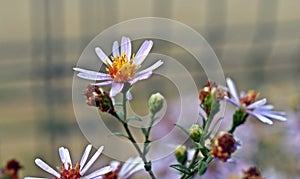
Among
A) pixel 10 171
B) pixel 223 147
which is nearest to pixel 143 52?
pixel 223 147

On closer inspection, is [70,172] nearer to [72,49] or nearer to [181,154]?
[181,154]

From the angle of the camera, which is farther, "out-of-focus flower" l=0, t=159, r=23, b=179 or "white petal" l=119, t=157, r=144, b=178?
"out-of-focus flower" l=0, t=159, r=23, b=179

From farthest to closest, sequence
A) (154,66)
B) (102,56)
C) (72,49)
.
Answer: (72,49), (102,56), (154,66)

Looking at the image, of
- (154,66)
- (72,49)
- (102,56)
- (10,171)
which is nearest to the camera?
(154,66)

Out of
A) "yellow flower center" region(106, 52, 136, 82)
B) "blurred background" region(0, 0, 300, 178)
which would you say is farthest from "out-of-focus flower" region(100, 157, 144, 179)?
"blurred background" region(0, 0, 300, 178)

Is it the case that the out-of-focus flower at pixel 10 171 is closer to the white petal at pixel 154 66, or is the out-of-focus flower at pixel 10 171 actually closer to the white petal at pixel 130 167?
the white petal at pixel 130 167

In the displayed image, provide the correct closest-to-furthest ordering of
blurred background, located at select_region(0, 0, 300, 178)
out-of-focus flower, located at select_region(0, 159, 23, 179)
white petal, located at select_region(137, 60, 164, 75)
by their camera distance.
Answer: white petal, located at select_region(137, 60, 164, 75)
out-of-focus flower, located at select_region(0, 159, 23, 179)
blurred background, located at select_region(0, 0, 300, 178)

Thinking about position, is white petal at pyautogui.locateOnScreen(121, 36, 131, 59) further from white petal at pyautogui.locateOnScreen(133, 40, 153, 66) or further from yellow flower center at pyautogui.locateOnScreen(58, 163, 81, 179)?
Answer: yellow flower center at pyautogui.locateOnScreen(58, 163, 81, 179)

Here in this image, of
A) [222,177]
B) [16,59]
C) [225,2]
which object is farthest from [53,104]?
[222,177]
